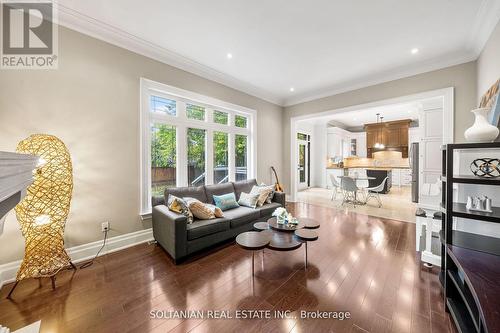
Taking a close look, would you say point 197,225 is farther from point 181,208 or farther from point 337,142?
point 337,142

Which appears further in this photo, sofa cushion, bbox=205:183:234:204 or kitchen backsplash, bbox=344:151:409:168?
kitchen backsplash, bbox=344:151:409:168

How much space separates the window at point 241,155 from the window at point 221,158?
0.33 m

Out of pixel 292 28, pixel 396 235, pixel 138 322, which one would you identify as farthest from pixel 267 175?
pixel 138 322

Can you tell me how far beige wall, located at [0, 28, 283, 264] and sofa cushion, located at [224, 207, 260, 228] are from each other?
1.39 metres

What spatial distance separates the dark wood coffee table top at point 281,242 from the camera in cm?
211

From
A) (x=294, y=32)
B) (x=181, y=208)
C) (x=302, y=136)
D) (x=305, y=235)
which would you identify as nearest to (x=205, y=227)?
(x=181, y=208)

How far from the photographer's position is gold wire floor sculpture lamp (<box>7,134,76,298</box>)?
1926 millimetres

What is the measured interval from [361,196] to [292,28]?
586cm

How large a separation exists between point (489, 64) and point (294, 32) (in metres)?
2.63

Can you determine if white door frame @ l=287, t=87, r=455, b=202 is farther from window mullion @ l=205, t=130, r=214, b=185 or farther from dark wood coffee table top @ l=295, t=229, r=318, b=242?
dark wood coffee table top @ l=295, t=229, r=318, b=242

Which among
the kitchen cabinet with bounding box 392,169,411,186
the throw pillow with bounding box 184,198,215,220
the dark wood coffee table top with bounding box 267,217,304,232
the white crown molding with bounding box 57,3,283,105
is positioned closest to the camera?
the white crown molding with bounding box 57,3,283,105

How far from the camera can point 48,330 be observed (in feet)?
4.84

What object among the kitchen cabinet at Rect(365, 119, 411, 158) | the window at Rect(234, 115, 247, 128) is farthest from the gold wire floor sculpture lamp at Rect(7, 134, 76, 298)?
the kitchen cabinet at Rect(365, 119, 411, 158)

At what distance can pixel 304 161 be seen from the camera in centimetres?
857
